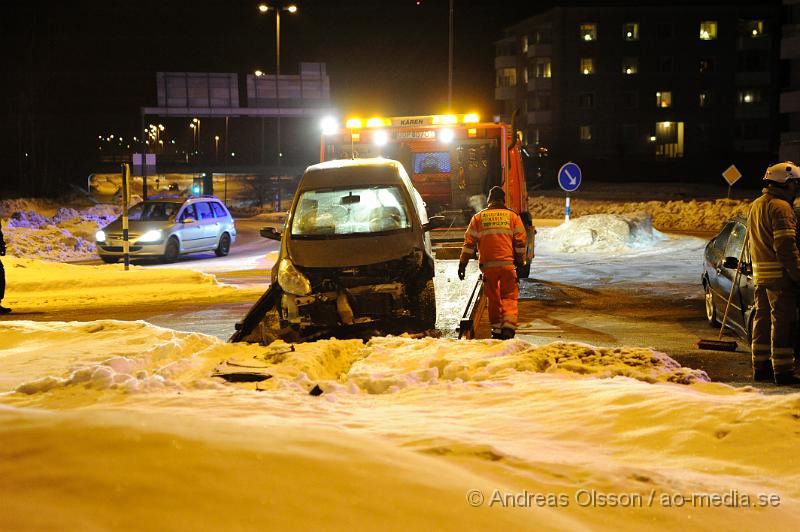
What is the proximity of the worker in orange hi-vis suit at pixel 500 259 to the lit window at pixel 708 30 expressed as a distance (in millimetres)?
69258

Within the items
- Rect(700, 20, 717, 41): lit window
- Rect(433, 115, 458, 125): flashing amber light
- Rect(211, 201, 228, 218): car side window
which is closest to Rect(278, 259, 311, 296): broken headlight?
Rect(433, 115, 458, 125): flashing amber light

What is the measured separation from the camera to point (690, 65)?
242ft

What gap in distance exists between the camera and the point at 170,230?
23.2m

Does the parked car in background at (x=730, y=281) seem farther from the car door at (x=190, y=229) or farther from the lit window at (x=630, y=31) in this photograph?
the lit window at (x=630, y=31)

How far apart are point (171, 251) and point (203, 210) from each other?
80.9 inches

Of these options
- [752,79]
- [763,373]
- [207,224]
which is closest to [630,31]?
[752,79]

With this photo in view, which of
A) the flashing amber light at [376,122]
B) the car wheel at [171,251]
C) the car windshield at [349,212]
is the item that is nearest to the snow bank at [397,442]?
the car windshield at [349,212]

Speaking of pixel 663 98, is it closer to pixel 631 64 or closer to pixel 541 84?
pixel 631 64

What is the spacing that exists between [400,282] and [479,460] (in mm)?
5308

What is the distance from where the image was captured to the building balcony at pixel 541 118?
76562mm

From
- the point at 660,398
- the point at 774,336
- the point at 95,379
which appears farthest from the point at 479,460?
the point at 774,336

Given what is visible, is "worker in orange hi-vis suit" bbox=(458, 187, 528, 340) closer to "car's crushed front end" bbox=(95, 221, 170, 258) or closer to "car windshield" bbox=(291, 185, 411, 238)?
"car windshield" bbox=(291, 185, 411, 238)

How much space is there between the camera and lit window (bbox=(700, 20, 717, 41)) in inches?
2891

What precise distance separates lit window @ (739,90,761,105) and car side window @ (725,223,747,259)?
223ft
